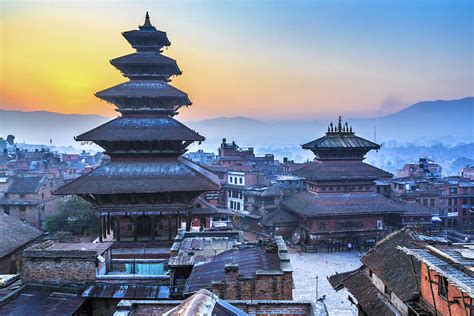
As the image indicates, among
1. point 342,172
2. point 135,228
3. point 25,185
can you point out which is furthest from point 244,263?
point 25,185

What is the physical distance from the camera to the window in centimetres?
1258

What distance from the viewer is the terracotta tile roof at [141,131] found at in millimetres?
23859

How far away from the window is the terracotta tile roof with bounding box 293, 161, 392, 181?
31.8 m

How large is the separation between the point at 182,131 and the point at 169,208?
4.87m

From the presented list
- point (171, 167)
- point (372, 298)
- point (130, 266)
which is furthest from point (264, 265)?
point (171, 167)

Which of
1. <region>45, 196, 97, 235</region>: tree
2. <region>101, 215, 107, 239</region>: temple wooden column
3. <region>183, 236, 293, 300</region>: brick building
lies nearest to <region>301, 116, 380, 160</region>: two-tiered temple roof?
<region>101, 215, 107, 239</region>: temple wooden column

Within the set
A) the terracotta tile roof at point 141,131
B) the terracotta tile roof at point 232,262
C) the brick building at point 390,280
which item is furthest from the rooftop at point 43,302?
the brick building at point 390,280

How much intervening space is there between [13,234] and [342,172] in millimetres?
34500

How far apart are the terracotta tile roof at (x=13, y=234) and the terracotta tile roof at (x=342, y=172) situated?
29.9 meters

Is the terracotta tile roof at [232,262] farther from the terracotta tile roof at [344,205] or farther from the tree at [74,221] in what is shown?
the tree at [74,221]

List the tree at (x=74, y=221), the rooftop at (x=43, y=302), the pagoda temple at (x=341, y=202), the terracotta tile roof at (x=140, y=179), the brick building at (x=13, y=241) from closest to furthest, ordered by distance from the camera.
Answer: the rooftop at (x=43, y=302) → the terracotta tile roof at (x=140, y=179) → the brick building at (x=13, y=241) → the pagoda temple at (x=341, y=202) → the tree at (x=74, y=221)

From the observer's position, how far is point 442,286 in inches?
509

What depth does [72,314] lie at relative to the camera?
15.9 meters

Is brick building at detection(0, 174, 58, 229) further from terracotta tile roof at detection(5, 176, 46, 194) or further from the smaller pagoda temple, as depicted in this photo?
the smaller pagoda temple
